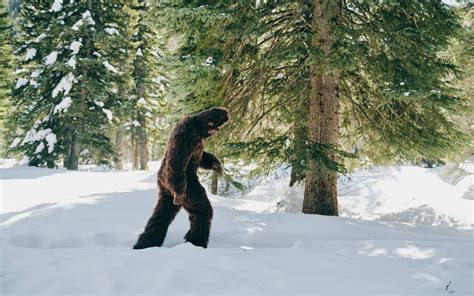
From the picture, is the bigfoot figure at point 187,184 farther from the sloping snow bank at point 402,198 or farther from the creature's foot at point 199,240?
the sloping snow bank at point 402,198

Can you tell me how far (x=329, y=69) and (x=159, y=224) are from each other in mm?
4143

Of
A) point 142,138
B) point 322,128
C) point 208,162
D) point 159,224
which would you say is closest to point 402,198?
point 322,128

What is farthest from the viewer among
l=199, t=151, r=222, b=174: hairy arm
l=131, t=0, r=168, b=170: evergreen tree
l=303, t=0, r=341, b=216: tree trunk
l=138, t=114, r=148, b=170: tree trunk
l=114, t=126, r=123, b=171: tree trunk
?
l=138, t=114, r=148, b=170: tree trunk

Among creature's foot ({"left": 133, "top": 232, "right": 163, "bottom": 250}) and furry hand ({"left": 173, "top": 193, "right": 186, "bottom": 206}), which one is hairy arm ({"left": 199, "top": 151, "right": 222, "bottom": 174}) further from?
creature's foot ({"left": 133, "top": 232, "right": 163, "bottom": 250})

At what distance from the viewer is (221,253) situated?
Result: 481 cm

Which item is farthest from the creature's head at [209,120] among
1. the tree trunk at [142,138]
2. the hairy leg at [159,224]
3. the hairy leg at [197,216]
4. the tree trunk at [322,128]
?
the tree trunk at [142,138]

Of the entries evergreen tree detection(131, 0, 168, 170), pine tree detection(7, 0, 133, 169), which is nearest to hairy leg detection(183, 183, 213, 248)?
pine tree detection(7, 0, 133, 169)

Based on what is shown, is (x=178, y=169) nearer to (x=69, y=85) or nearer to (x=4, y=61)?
(x=69, y=85)

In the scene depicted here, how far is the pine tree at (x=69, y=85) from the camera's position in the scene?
18.6 m

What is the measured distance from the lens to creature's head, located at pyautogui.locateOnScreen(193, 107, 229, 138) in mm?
5586

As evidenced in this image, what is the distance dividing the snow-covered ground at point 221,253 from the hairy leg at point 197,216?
0.27m

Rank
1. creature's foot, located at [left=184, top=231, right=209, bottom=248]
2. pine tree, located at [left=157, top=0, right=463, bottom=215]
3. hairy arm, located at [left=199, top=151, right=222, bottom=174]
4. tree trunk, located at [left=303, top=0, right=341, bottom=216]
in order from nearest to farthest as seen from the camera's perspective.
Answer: creature's foot, located at [left=184, top=231, right=209, bottom=248], hairy arm, located at [left=199, top=151, right=222, bottom=174], pine tree, located at [left=157, top=0, right=463, bottom=215], tree trunk, located at [left=303, top=0, right=341, bottom=216]

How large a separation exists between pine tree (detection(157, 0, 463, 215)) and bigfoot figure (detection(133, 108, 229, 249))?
2.34 meters

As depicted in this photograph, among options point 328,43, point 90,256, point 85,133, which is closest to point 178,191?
point 90,256
